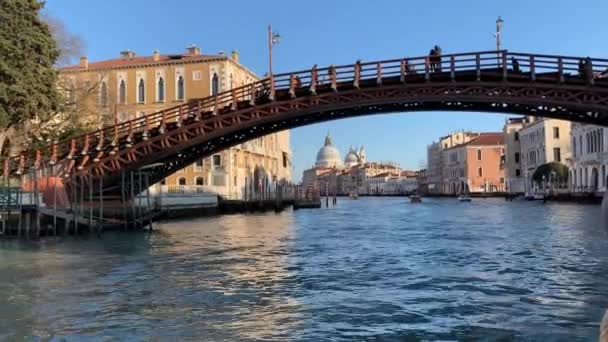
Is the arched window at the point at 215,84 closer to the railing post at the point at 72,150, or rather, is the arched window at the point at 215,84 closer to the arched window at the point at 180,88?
the arched window at the point at 180,88

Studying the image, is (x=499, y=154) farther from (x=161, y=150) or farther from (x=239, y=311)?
(x=239, y=311)

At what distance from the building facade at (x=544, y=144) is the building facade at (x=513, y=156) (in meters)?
4.32

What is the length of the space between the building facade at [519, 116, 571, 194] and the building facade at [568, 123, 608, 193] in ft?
15.3

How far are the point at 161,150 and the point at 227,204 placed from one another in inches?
723

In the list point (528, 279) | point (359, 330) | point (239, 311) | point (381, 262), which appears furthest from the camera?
point (381, 262)

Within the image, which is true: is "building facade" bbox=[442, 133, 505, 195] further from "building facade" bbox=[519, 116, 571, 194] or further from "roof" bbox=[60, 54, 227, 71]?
"roof" bbox=[60, 54, 227, 71]

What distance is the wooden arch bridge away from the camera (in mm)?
20422

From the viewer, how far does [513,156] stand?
8106cm

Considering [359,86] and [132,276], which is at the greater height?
[359,86]

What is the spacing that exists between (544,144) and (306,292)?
63.8 metres

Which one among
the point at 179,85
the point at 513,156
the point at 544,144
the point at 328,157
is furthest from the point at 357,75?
the point at 328,157

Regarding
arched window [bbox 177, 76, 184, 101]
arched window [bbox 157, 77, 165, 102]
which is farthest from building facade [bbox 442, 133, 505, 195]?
arched window [bbox 157, 77, 165, 102]

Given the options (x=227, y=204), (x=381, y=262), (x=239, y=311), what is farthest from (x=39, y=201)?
(x=227, y=204)

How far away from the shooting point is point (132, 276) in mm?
10688
